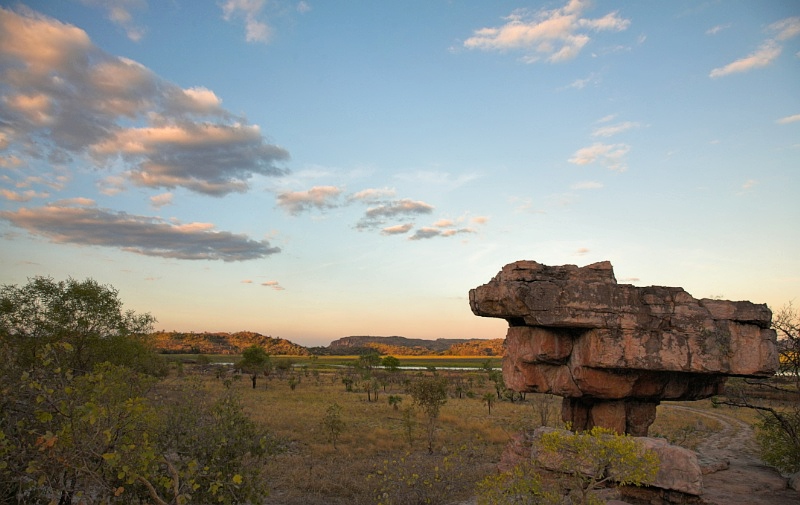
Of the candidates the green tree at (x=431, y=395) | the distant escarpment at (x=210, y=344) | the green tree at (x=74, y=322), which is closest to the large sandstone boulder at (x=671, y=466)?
the green tree at (x=431, y=395)

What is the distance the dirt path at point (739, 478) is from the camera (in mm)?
15633

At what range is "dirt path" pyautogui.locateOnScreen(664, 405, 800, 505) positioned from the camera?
1563cm

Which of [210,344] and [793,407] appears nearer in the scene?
[793,407]

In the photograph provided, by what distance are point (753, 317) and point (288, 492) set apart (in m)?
17.4

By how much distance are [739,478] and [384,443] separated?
54.4ft

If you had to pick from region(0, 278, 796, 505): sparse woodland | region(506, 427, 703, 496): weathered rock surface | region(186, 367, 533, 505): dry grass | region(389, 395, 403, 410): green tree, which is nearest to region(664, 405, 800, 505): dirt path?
region(506, 427, 703, 496): weathered rock surface

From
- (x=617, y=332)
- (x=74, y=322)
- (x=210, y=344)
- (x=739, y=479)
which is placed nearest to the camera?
(x=617, y=332)

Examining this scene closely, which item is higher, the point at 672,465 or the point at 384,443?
the point at 672,465

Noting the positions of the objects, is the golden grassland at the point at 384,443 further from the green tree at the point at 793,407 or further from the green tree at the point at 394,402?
the green tree at the point at 793,407

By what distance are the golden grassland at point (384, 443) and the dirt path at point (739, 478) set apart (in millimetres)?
2377

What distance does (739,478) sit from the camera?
18.8 metres

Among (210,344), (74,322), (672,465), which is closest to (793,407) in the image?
(672,465)

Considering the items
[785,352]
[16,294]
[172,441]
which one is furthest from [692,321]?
[16,294]

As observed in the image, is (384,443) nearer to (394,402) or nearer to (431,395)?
(431,395)
